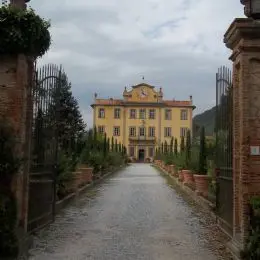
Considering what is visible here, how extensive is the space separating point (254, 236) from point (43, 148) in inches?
181

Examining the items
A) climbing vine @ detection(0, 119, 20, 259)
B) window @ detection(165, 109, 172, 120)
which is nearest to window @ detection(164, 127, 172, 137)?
window @ detection(165, 109, 172, 120)

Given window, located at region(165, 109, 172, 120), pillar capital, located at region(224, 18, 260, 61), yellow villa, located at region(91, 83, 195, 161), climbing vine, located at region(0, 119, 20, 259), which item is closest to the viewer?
climbing vine, located at region(0, 119, 20, 259)

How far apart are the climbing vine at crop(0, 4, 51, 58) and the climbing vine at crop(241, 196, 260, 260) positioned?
405 centimetres

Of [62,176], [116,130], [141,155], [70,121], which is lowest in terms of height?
[62,176]

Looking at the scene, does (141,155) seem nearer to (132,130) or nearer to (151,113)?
(132,130)

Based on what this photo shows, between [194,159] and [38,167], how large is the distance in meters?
11.5

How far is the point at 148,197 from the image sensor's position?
53.9 ft

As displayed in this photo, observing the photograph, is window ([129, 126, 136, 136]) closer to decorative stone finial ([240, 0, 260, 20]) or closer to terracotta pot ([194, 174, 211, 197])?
terracotta pot ([194, 174, 211, 197])

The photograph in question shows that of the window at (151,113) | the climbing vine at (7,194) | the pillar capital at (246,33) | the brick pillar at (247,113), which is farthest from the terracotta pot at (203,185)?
the window at (151,113)

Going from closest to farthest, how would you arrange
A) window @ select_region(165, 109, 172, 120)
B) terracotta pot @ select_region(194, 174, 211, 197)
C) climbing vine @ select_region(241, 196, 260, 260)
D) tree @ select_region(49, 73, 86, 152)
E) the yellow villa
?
climbing vine @ select_region(241, 196, 260, 260), terracotta pot @ select_region(194, 174, 211, 197), tree @ select_region(49, 73, 86, 152), the yellow villa, window @ select_region(165, 109, 172, 120)

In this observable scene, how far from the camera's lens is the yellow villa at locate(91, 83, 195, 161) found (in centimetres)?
8869

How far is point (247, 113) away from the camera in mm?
7324

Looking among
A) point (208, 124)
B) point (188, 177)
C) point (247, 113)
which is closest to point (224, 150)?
point (247, 113)

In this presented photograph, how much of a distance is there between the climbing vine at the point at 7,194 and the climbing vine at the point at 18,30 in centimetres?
114
